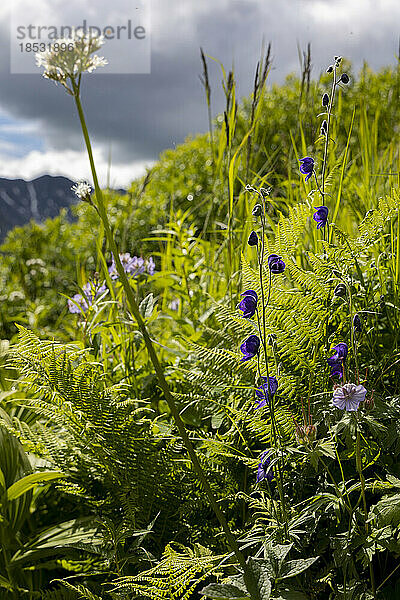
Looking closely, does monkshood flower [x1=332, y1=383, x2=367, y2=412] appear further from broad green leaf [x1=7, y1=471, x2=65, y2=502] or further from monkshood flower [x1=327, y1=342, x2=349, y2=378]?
broad green leaf [x1=7, y1=471, x2=65, y2=502]

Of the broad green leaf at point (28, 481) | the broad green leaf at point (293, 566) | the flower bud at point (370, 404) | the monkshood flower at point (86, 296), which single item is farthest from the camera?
the monkshood flower at point (86, 296)

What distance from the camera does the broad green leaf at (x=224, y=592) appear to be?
0.66 meters

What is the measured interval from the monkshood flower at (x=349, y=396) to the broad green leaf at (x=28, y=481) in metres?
0.58

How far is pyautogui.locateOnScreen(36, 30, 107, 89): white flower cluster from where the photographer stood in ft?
1.89

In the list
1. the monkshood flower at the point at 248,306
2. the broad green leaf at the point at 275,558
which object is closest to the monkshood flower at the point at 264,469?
the broad green leaf at the point at 275,558

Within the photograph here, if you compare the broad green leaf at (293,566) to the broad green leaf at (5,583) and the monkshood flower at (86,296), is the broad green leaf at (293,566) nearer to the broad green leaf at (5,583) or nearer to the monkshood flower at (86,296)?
the broad green leaf at (5,583)

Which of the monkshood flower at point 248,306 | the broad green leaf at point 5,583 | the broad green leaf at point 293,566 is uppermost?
the monkshood flower at point 248,306

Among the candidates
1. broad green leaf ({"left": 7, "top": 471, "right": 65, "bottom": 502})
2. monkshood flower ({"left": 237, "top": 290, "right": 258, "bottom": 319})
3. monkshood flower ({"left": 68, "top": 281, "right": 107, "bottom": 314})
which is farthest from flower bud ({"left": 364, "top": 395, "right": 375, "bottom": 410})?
monkshood flower ({"left": 68, "top": 281, "right": 107, "bottom": 314})

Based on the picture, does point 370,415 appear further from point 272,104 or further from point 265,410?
point 272,104

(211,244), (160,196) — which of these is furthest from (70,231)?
(211,244)

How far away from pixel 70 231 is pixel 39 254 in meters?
0.38

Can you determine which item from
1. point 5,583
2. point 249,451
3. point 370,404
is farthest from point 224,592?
point 5,583

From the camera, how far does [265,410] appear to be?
0.95 meters

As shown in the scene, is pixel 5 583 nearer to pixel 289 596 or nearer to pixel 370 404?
pixel 289 596
